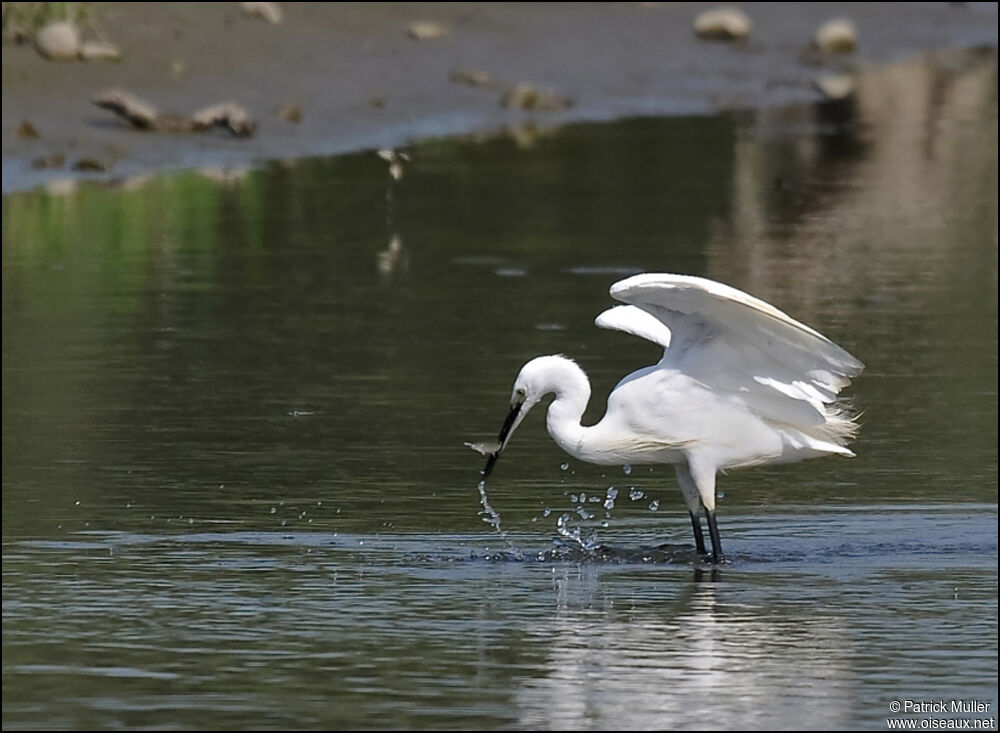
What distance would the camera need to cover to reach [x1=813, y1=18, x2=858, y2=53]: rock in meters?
31.3

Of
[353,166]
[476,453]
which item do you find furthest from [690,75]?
[476,453]

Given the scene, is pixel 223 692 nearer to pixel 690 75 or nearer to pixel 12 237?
pixel 12 237

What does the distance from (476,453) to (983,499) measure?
2316mm

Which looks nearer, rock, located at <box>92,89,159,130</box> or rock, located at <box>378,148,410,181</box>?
rock, located at <box>378,148,410,181</box>

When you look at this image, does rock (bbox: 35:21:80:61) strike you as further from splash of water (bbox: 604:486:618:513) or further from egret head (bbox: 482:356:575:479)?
egret head (bbox: 482:356:575:479)

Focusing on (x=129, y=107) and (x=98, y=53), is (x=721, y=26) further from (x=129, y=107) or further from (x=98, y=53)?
(x=129, y=107)

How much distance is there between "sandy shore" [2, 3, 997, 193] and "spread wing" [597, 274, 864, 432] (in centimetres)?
1061

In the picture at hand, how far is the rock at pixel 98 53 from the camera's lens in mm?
23656

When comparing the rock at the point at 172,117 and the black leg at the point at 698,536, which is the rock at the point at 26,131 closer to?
the rock at the point at 172,117

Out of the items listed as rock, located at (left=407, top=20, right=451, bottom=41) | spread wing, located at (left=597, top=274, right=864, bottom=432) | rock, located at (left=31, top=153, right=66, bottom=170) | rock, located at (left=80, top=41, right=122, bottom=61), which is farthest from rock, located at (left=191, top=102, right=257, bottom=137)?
spread wing, located at (left=597, top=274, right=864, bottom=432)

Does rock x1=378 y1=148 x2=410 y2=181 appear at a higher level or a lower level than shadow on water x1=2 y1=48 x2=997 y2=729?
higher

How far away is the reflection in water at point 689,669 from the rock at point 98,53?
16006mm

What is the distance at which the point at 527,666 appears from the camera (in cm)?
754

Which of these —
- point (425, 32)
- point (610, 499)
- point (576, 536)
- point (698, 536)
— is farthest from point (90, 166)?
point (698, 536)
